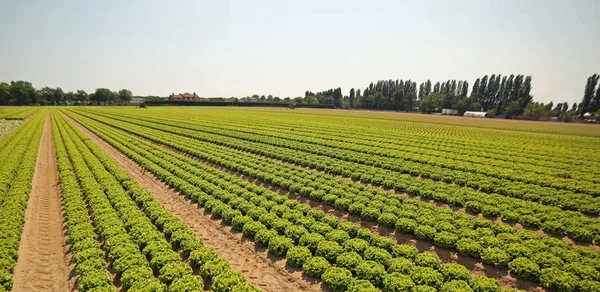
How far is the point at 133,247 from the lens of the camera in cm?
1100

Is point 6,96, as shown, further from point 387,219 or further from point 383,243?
point 383,243

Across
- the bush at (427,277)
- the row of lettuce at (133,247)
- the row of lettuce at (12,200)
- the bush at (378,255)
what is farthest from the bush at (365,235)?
the row of lettuce at (12,200)

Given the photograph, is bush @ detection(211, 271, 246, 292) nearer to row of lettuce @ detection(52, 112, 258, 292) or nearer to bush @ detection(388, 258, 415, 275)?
row of lettuce @ detection(52, 112, 258, 292)

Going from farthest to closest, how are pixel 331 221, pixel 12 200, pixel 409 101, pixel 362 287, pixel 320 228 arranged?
pixel 409 101
pixel 12 200
pixel 331 221
pixel 320 228
pixel 362 287

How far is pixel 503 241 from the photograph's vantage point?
11945mm

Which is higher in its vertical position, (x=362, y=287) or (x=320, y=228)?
(x=320, y=228)

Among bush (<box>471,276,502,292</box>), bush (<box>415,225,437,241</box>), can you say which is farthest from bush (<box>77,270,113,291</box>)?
bush (<box>415,225,437,241</box>)

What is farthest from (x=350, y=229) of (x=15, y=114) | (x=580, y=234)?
(x=15, y=114)

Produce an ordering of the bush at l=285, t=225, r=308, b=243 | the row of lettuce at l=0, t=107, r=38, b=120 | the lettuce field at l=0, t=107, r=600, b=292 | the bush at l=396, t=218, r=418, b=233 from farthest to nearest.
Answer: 1. the row of lettuce at l=0, t=107, r=38, b=120
2. the bush at l=396, t=218, r=418, b=233
3. the bush at l=285, t=225, r=308, b=243
4. the lettuce field at l=0, t=107, r=600, b=292

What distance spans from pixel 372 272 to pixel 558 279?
266 inches

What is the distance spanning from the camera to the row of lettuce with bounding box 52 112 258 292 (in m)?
9.19

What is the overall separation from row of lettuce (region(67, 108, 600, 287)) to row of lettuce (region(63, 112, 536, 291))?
194 cm

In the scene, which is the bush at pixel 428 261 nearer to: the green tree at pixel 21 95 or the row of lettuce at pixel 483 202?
the row of lettuce at pixel 483 202

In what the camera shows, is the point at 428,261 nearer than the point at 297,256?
Yes
